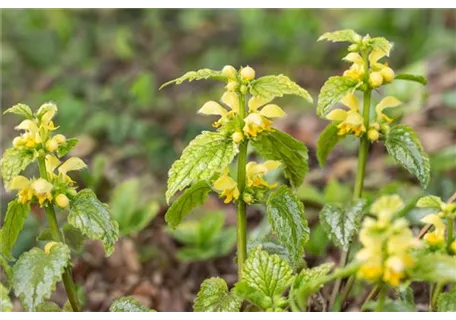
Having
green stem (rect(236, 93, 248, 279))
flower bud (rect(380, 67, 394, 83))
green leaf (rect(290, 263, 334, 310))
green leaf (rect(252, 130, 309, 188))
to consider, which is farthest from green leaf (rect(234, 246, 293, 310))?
flower bud (rect(380, 67, 394, 83))

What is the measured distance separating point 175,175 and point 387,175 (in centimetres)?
171

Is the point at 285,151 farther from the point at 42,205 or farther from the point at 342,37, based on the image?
the point at 42,205

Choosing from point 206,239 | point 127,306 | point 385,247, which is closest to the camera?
point 385,247

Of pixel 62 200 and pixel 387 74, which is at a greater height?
pixel 387 74

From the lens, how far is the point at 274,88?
4.78ft

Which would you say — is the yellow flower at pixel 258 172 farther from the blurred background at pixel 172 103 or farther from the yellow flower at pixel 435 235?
the yellow flower at pixel 435 235

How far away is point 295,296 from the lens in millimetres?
1385

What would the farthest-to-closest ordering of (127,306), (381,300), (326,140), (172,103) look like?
(172,103), (326,140), (127,306), (381,300)

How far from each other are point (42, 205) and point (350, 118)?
671 millimetres

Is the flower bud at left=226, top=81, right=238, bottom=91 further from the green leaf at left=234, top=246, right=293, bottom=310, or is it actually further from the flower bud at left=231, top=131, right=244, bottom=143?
the green leaf at left=234, top=246, right=293, bottom=310

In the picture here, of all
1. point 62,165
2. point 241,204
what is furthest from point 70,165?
point 241,204

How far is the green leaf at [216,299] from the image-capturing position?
1487 millimetres

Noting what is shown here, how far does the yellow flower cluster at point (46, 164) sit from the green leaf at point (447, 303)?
0.74 m

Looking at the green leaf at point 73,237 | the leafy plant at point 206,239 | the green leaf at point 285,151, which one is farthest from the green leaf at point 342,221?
the leafy plant at point 206,239
